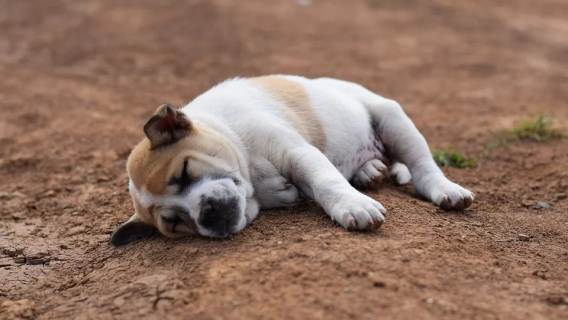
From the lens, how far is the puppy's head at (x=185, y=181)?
4.32 meters

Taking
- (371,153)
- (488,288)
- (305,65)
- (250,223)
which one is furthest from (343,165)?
(305,65)

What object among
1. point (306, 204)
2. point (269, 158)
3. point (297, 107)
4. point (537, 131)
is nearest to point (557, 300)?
point (306, 204)

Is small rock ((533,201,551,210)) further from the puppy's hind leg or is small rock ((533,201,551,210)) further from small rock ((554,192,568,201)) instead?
the puppy's hind leg

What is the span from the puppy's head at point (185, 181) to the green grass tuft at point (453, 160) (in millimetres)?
2729

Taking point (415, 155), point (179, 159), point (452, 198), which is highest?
point (179, 159)

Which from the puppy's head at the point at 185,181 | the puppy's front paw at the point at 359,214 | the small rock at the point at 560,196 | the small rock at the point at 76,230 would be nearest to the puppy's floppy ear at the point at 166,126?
the puppy's head at the point at 185,181

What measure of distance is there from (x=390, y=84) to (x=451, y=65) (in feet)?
4.92

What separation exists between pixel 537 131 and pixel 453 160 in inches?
49.0

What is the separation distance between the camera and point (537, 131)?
7441mm

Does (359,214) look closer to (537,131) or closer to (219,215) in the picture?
(219,215)

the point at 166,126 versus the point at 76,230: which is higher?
the point at 166,126

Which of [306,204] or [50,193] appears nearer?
[306,204]

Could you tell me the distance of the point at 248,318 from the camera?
3408mm

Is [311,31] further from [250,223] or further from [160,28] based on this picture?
[250,223]
